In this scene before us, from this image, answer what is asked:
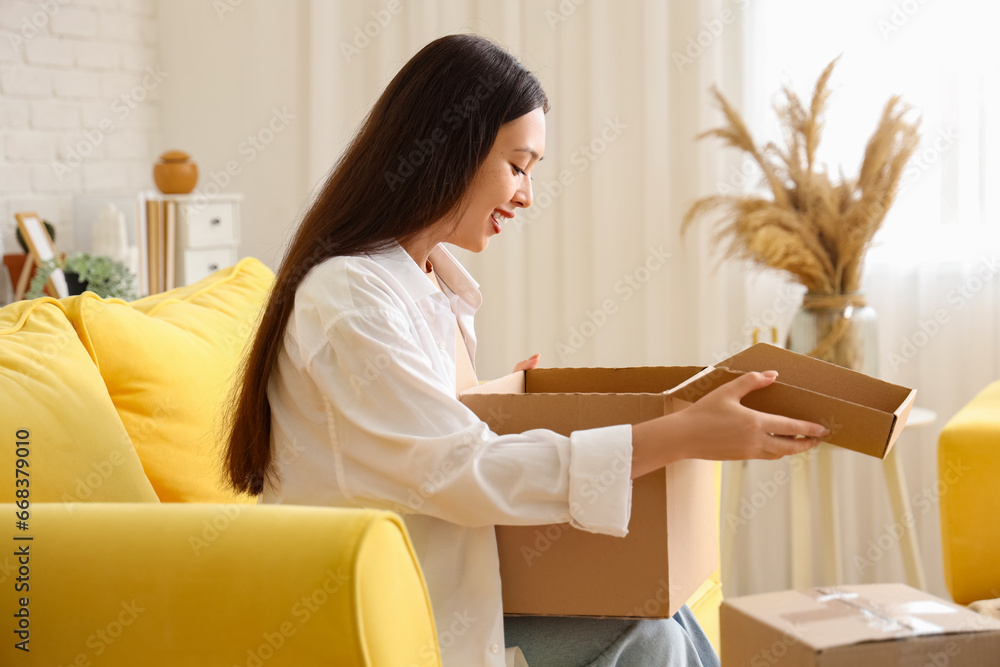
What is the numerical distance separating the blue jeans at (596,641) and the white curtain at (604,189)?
1.60 meters

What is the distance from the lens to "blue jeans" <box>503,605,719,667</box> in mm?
1117

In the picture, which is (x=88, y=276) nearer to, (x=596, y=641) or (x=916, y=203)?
(x=596, y=641)

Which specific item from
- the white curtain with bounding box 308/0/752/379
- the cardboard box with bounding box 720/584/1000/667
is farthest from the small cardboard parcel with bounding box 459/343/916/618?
the white curtain with bounding box 308/0/752/379

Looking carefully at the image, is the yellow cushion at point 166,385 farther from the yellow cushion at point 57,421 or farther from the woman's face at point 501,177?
the woman's face at point 501,177

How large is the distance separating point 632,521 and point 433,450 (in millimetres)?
242

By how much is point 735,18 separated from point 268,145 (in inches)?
59.1

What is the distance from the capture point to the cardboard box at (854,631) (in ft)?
2.60

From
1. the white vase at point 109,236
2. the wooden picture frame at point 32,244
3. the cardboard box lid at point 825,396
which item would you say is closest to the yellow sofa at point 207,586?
the cardboard box lid at point 825,396

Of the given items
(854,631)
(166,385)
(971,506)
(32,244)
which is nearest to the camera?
(854,631)

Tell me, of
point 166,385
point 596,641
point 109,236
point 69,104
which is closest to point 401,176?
Result: point 166,385

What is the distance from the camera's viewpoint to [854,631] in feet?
2.67

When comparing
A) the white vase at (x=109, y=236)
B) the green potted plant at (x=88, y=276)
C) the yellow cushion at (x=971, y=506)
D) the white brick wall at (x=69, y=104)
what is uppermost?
the white brick wall at (x=69, y=104)

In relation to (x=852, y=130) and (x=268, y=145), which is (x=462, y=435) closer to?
(x=852, y=130)

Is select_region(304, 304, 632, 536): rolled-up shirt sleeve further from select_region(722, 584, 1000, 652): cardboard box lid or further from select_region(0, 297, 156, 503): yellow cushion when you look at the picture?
select_region(0, 297, 156, 503): yellow cushion
